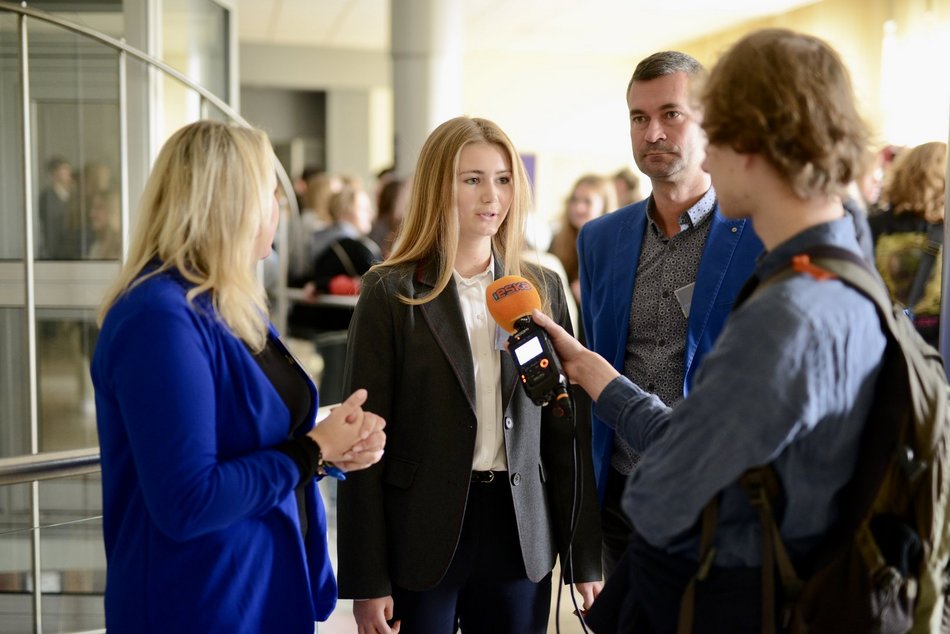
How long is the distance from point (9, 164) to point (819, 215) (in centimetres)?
356

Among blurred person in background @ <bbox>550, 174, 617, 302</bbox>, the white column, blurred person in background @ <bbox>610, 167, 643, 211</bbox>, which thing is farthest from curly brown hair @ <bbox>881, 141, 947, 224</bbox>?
the white column

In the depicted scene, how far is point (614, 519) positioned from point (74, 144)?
313cm

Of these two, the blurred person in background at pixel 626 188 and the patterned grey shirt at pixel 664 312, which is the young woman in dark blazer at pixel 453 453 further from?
the blurred person in background at pixel 626 188

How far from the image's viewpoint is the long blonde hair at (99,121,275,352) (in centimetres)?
146

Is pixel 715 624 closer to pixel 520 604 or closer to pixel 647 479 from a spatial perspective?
pixel 647 479

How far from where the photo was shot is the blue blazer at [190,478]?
53.4 inches

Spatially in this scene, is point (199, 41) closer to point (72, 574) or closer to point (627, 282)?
point (72, 574)

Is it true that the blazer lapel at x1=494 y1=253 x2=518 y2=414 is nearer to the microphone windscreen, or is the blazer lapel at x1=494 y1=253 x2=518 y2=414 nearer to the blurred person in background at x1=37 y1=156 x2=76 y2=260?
the microphone windscreen

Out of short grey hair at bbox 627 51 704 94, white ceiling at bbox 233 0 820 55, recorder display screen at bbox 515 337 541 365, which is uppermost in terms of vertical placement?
white ceiling at bbox 233 0 820 55

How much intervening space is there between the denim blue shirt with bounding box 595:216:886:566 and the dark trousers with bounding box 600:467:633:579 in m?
0.81

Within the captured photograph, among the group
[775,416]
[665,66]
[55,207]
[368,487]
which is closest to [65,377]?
[55,207]

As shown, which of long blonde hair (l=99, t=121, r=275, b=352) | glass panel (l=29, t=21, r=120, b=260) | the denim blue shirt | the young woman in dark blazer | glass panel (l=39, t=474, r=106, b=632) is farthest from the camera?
glass panel (l=29, t=21, r=120, b=260)

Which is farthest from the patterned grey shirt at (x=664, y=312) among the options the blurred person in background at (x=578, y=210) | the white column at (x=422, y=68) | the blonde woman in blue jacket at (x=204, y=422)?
the white column at (x=422, y=68)

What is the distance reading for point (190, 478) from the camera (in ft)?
4.46
